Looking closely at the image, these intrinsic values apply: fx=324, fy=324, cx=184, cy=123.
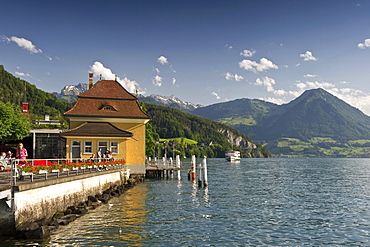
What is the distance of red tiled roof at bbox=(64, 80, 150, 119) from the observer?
43.2 m

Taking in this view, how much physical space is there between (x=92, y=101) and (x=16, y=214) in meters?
31.0

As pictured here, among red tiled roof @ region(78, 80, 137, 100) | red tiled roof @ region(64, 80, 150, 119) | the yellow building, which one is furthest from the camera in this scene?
red tiled roof @ region(78, 80, 137, 100)

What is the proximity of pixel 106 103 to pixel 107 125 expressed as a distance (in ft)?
14.4

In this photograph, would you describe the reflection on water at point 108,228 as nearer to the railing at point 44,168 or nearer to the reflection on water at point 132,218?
the reflection on water at point 132,218

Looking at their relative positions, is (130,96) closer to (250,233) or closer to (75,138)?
(75,138)

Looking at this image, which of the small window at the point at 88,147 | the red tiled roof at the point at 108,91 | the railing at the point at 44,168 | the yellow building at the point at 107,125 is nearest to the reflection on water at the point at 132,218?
the railing at the point at 44,168

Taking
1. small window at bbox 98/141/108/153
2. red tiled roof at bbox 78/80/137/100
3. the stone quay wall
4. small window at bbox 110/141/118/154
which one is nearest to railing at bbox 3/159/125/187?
the stone quay wall

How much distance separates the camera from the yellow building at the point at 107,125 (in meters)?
38.7

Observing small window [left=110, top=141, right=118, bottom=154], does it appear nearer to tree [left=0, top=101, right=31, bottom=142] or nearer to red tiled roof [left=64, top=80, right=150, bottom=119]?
red tiled roof [left=64, top=80, right=150, bottom=119]

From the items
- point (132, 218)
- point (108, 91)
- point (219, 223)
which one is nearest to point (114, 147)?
point (108, 91)

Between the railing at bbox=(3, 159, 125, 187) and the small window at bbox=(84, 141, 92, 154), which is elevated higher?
the small window at bbox=(84, 141, 92, 154)

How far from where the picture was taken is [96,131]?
3925cm

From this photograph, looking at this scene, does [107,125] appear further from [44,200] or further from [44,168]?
[44,200]

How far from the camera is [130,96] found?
153ft
